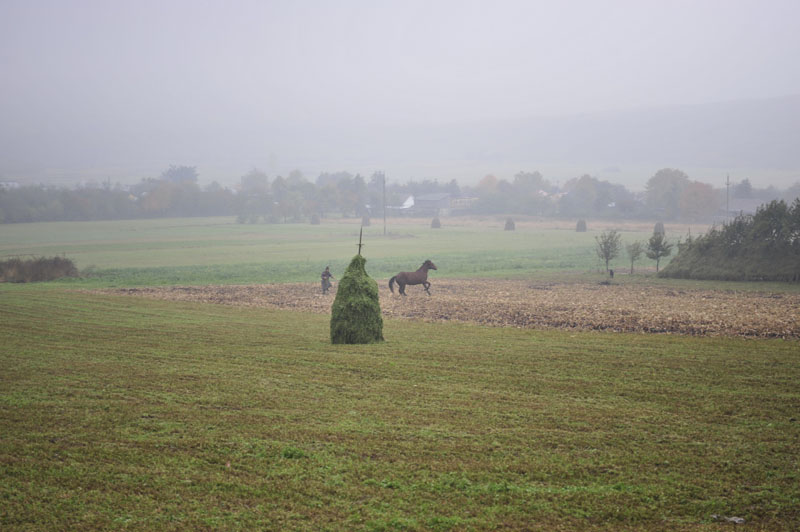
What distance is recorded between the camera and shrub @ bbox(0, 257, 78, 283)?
39.5 m

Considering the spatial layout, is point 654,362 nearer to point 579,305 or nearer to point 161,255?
point 579,305

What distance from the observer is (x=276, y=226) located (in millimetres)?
105062

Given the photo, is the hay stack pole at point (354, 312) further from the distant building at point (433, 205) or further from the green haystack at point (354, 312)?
the distant building at point (433, 205)

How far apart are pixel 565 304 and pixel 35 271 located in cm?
3255

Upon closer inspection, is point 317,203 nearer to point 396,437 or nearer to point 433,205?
point 433,205

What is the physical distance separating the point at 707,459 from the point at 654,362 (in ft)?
21.7

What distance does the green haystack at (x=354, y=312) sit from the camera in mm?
17891

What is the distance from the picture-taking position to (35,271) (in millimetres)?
40312

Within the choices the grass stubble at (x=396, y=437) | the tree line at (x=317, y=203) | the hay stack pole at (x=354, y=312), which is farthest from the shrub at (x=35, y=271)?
the tree line at (x=317, y=203)

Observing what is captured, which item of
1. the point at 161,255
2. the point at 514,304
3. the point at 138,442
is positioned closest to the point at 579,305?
the point at 514,304

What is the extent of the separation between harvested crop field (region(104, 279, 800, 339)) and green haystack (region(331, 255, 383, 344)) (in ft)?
20.5

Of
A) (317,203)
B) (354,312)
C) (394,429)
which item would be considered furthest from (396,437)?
(317,203)

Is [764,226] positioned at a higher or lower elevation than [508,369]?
higher

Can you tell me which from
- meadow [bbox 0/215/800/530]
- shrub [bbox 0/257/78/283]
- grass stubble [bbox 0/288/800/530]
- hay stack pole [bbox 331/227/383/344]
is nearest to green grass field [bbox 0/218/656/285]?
shrub [bbox 0/257/78/283]
